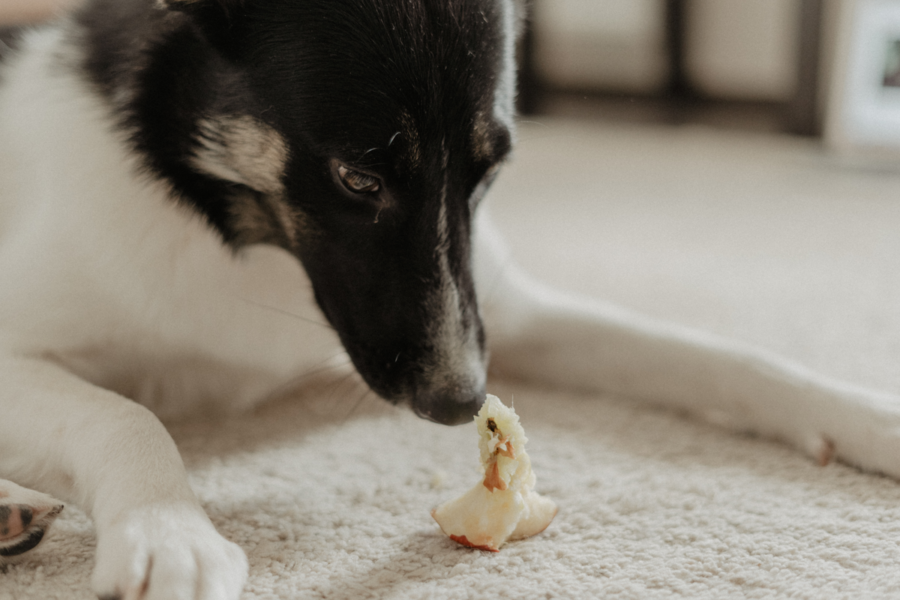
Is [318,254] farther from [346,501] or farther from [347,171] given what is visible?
[346,501]

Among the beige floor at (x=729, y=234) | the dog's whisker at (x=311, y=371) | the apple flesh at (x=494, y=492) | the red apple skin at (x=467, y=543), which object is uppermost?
the apple flesh at (x=494, y=492)

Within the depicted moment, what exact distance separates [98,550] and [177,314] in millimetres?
534

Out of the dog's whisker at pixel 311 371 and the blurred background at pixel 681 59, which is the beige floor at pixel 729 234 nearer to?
the blurred background at pixel 681 59

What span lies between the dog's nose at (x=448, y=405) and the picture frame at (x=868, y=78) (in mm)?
2420

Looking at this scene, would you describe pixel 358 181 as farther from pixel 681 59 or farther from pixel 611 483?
pixel 681 59

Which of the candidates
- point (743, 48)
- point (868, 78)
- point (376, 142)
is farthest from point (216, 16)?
point (743, 48)

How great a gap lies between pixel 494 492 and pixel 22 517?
0.58m

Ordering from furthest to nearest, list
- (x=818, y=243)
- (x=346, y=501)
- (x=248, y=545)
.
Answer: (x=818, y=243), (x=346, y=501), (x=248, y=545)

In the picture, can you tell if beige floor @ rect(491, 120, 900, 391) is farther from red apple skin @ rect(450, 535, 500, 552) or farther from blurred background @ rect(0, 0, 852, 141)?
red apple skin @ rect(450, 535, 500, 552)

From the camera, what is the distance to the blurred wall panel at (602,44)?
13.1ft

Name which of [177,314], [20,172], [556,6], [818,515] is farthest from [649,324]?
[556,6]

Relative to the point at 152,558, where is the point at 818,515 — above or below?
below

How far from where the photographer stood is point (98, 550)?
0.96 metres

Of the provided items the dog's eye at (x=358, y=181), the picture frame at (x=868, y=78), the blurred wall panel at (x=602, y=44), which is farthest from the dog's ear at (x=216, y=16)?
the blurred wall panel at (x=602, y=44)
